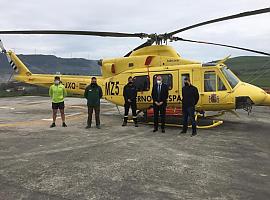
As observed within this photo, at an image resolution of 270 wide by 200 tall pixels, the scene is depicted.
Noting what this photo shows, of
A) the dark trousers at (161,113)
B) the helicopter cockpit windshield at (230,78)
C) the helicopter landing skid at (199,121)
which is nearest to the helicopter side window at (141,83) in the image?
the helicopter landing skid at (199,121)

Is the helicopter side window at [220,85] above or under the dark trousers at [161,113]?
above

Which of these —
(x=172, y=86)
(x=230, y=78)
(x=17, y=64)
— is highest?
(x=17, y=64)

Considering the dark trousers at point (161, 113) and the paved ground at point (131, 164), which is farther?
the dark trousers at point (161, 113)

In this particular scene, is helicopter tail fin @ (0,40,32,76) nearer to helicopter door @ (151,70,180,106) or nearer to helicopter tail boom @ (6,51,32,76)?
helicopter tail boom @ (6,51,32,76)

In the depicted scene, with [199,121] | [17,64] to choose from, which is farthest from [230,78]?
[17,64]

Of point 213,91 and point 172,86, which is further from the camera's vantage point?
point 172,86

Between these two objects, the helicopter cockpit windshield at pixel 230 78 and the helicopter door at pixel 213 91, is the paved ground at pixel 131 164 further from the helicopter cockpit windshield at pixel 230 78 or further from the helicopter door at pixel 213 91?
the helicopter cockpit windshield at pixel 230 78

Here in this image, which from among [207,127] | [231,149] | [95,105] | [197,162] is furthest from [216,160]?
[95,105]

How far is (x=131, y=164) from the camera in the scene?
6.22 metres

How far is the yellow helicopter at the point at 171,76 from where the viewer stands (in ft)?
34.9

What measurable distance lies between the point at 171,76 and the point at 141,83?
1.15 m

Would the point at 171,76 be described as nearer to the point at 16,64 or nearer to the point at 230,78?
the point at 230,78

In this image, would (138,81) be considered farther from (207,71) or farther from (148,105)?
(207,71)

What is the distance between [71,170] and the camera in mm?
5730
